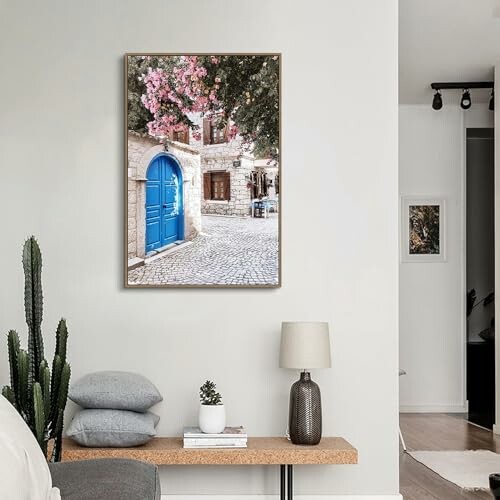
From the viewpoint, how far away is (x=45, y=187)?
15.1 feet

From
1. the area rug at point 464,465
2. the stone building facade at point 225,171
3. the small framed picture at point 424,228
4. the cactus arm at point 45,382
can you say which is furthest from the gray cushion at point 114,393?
the small framed picture at point 424,228

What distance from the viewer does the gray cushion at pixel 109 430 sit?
4148 mm

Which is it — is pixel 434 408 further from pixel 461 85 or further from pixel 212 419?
pixel 212 419

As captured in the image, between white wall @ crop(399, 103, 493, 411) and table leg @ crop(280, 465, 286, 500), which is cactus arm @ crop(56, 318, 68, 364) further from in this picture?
white wall @ crop(399, 103, 493, 411)

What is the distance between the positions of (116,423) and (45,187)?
127 cm

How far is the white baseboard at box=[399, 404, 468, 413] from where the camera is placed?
8.60m

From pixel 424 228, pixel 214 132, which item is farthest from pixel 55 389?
pixel 424 228

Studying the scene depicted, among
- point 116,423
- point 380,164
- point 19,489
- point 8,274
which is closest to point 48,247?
point 8,274

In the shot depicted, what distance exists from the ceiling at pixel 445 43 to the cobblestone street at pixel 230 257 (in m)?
1.92

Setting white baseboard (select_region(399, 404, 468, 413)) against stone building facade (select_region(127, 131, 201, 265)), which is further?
white baseboard (select_region(399, 404, 468, 413))

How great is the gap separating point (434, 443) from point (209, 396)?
10.1ft

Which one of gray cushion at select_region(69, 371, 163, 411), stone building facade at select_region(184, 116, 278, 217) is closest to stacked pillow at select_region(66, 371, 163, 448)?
gray cushion at select_region(69, 371, 163, 411)

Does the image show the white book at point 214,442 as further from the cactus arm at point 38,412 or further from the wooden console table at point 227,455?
the cactus arm at point 38,412

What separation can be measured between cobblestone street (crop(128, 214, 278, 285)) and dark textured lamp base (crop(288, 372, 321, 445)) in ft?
2.06
